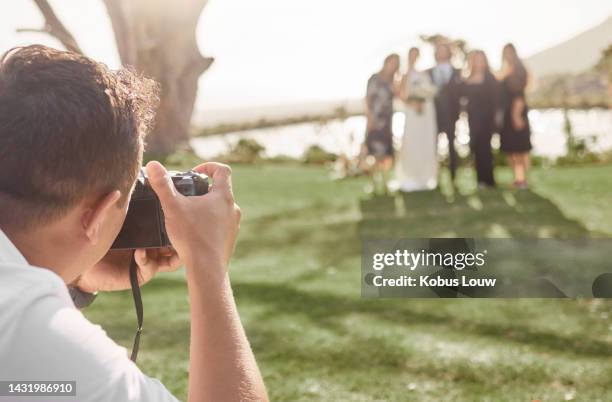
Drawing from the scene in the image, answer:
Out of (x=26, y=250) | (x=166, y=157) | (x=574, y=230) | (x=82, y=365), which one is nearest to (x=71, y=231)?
(x=26, y=250)

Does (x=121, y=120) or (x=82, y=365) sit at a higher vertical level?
(x=121, y=120)

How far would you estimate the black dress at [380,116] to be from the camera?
11.7 metres

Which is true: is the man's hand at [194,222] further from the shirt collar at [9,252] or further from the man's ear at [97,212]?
the shirt collar at [9,252]

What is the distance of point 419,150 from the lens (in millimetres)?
12266

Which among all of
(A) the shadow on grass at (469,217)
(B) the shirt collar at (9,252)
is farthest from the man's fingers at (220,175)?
(A) the shadow on grass at (469,217)

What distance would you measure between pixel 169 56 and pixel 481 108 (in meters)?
9.09

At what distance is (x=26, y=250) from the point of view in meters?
1.27

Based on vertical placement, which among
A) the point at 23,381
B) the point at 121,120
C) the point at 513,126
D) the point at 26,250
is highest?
the point at 121,120

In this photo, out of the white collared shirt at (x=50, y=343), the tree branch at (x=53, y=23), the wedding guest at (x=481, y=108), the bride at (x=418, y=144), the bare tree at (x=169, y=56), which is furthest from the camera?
the bare tree at (x=169, y=56)

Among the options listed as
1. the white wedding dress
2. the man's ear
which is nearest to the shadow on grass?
the white wedding dress

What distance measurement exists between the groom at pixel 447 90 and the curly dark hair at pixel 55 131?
1082 centimetres

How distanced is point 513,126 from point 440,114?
41.3 inches

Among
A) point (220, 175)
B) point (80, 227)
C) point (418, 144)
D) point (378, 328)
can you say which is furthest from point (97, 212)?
point (418, 144)

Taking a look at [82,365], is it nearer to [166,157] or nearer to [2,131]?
[2,131]
